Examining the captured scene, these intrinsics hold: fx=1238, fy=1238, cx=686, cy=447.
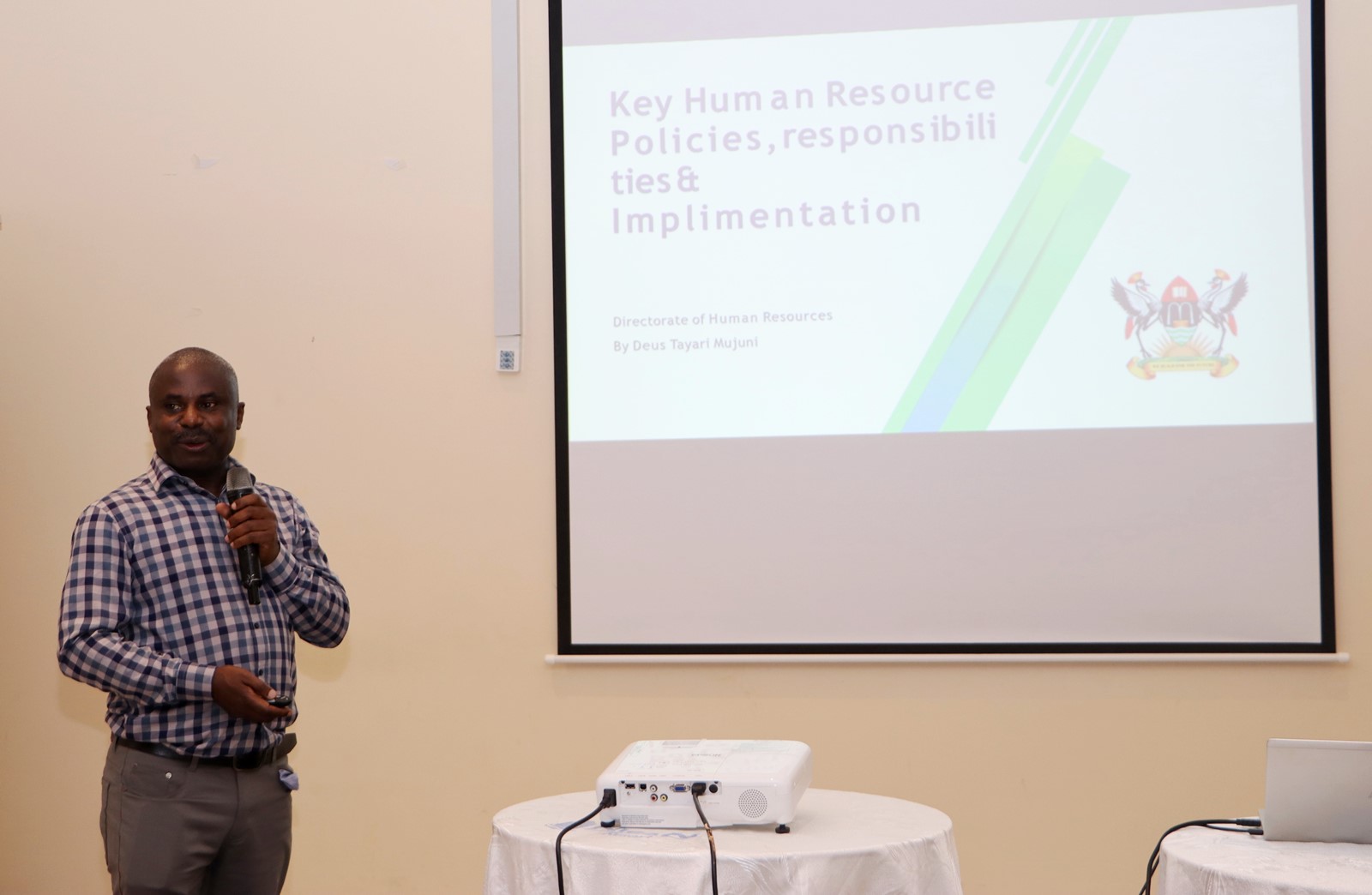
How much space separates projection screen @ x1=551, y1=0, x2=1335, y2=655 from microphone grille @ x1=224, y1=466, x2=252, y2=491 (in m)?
1.40

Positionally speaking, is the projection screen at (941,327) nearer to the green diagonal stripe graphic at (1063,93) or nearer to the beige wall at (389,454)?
the green diagonal stripe graphic at (1063,93)

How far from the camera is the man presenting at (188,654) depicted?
Answer: 2.10 m

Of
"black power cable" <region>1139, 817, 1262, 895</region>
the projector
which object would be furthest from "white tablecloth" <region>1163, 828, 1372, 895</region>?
the projector

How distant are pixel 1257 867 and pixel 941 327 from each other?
78.0 inches

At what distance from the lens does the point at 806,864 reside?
1.72 m

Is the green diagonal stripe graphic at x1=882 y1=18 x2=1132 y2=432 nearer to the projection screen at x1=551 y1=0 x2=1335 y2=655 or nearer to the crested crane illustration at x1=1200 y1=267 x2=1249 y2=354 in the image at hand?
the projection screen at x1=551 y1=0 x2=1335 y2=655

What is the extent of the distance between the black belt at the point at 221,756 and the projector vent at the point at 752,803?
93 centimetres

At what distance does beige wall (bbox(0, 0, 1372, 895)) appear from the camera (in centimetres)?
340

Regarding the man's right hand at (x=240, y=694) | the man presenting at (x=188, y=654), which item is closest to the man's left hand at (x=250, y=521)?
the man presenting at (x=188, y=654)

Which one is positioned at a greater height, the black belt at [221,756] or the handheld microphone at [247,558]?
the handheld microphone at [247,558]

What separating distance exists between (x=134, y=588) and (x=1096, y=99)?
2735mm

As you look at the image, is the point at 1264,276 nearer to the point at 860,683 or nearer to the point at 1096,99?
the point at 1096,99

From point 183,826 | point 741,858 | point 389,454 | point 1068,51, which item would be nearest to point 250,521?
point 183,826

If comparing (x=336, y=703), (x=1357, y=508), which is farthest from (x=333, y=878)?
(x=1357, y=508)
